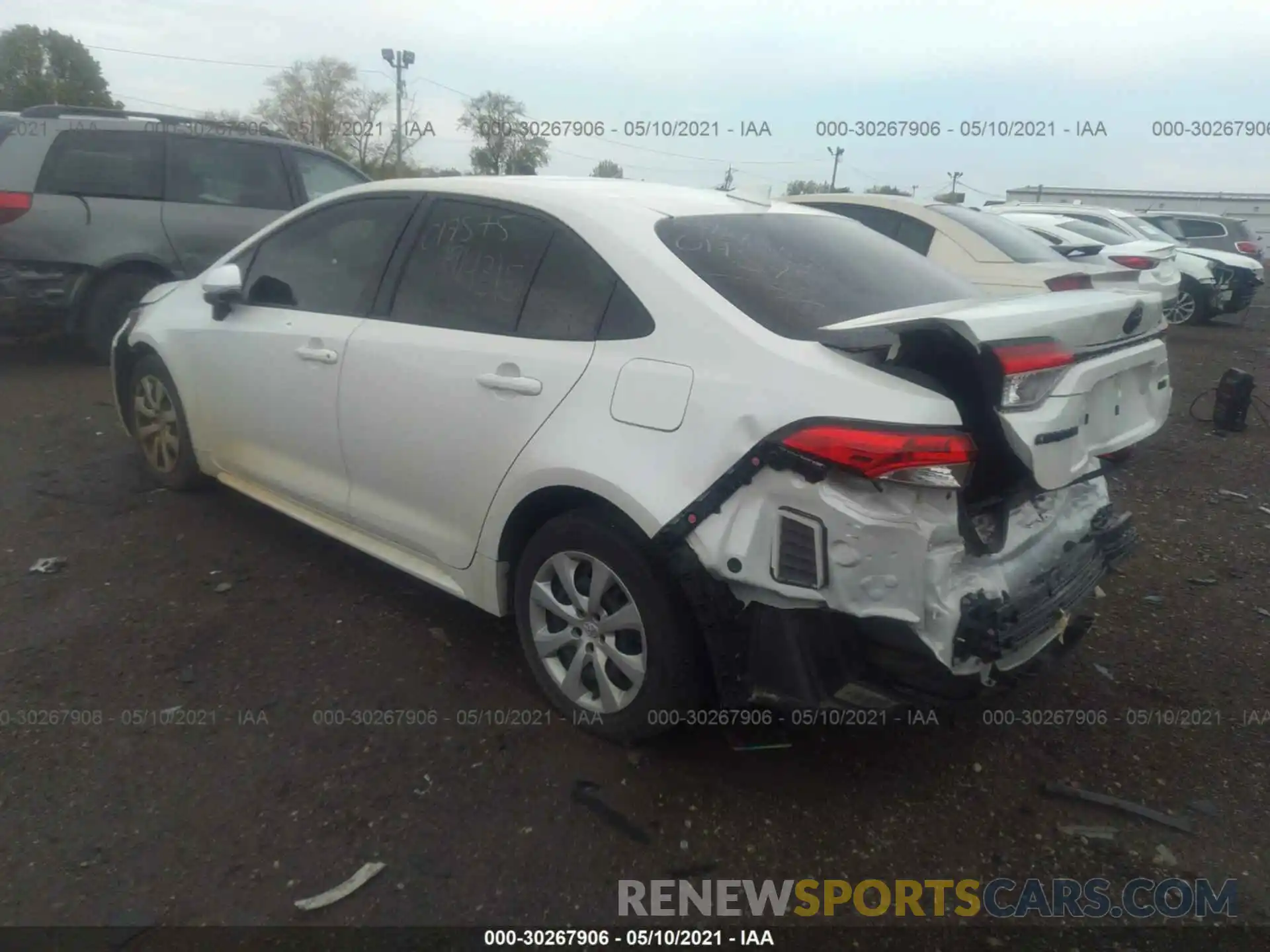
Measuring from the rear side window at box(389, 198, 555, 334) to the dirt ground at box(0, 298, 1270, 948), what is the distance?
4.10 ft

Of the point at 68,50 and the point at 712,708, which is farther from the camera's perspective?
the point at 68,50

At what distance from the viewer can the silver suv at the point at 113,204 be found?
6.75 metres

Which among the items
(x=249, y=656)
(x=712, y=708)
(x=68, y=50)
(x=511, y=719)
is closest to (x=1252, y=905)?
(x=712, y=708)

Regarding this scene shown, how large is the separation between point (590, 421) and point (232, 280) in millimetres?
2206

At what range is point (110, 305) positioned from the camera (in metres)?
7.24

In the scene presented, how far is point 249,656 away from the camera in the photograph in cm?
342

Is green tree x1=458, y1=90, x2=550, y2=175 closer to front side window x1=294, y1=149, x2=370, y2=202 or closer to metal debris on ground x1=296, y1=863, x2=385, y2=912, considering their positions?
front side window x1=294, y1=149, x2=370, y2=202

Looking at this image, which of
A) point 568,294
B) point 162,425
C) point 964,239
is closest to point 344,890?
point 568,294

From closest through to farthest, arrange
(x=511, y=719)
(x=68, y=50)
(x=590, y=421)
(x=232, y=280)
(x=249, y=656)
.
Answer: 1. (x=590, y=421)
2. (x=511, y=719)
3. (x=249, y=656)
4. (x=232, y=280)
5. (x=68, y=50)

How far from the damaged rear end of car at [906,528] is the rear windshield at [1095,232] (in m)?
9.89

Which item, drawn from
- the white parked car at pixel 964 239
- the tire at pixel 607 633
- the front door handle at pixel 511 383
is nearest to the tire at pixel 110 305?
the white parked car at pixel 964 239

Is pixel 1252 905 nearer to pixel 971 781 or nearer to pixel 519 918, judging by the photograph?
pixel 971 781

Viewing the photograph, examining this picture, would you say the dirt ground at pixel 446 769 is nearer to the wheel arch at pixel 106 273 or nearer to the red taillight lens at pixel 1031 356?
the red taillight lens at pixel 1031 356

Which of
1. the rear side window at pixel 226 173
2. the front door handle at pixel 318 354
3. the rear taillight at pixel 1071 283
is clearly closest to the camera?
the rear taillight at pixel 1071 283
